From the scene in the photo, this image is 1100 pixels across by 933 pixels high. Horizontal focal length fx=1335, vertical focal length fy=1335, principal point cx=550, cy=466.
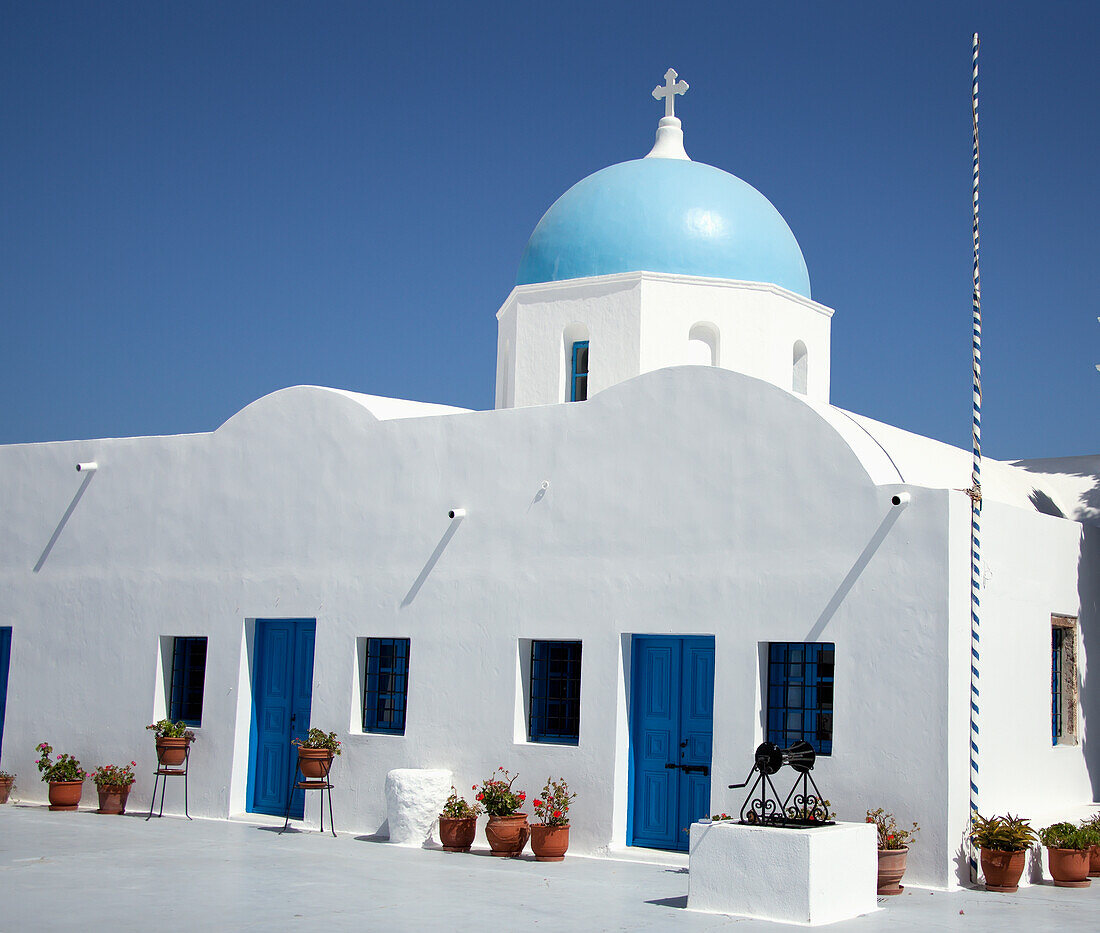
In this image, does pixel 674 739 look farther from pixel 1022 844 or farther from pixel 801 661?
pixel 1022 844

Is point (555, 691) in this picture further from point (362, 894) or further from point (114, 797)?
point (114, 797)

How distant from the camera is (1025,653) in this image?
12.4 meters

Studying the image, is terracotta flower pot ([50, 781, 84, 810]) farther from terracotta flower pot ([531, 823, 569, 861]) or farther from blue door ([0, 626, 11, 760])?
terracotta flower pot ([531, 823, 569, 861])

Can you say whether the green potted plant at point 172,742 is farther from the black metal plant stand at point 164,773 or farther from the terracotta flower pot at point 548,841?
the terracotta flower pot at point 548,841

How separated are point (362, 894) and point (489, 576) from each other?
12.8ft

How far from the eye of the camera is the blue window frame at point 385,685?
46.4 feet

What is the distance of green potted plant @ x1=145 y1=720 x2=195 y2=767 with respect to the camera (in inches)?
583

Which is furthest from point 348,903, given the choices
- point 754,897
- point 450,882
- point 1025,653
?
point 1025,653

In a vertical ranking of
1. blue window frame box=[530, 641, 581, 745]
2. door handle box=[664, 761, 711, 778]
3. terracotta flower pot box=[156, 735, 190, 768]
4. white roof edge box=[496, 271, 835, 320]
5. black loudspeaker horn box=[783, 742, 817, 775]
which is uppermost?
white roof edge box=[496, 271, 835, 320]

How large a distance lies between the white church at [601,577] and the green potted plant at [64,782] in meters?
0.29

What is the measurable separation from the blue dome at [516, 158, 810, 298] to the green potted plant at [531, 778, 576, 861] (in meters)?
6.17

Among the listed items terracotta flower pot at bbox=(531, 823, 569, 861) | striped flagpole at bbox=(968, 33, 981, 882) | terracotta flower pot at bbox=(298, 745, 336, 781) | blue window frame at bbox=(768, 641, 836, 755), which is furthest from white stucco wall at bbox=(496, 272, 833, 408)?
terracotta flower pot at bbox=(531, 823, 569, 861)

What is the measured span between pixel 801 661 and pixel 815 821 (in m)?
2.00

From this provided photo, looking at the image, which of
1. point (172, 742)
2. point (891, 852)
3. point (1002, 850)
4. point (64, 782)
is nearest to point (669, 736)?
point (891, 852)
